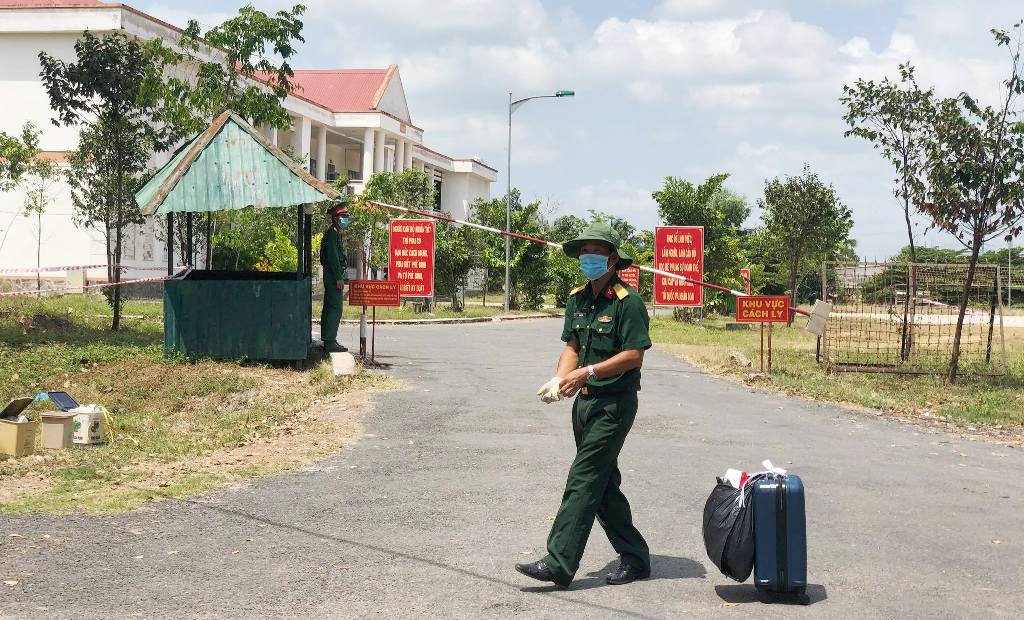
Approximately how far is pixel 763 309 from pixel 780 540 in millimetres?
11377

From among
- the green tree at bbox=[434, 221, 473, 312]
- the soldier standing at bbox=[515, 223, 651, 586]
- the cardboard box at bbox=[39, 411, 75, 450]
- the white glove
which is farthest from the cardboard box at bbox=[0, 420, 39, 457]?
the green tree at bbox=[434, 221, 473, 312]

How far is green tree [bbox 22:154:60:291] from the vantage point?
30.3 meters

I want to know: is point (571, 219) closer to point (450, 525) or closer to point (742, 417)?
point (742, 417)

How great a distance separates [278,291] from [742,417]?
634 cm

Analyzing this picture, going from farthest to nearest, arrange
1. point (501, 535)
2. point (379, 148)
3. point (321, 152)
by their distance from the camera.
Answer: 1. point (379, 148)
2. point (321, 152)
3. point (501, 535)

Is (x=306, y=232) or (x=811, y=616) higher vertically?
(x=306, y=232)

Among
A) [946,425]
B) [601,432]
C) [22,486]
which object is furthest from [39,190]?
[601,432]

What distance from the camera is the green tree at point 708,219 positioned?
1334 inches

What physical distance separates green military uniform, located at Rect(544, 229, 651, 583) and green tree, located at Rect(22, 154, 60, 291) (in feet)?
92.1

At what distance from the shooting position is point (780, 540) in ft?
17.0

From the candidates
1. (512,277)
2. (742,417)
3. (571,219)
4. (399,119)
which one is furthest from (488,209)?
(742,417)

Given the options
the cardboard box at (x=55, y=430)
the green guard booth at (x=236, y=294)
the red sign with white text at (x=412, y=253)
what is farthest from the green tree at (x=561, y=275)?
the cardboard box at (x=55, y=430)

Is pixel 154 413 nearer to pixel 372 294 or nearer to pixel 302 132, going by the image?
pixel 372 294

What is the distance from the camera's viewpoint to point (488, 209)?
150ft
